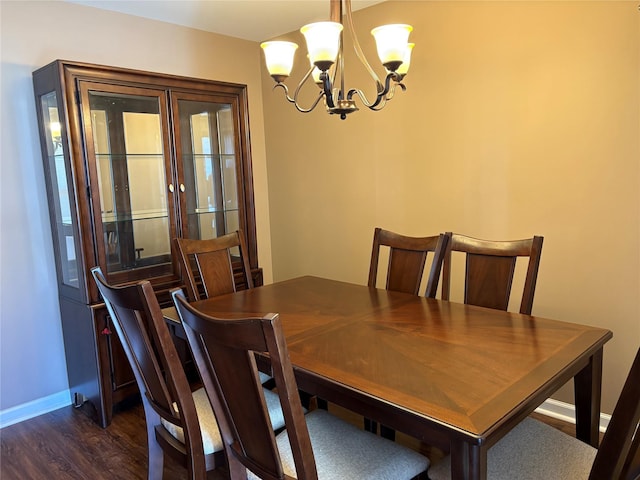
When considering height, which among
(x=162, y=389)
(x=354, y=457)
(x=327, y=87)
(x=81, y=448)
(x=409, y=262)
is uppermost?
(x=327, y=87)

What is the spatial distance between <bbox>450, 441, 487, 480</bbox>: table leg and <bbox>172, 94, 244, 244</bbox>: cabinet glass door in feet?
7.30

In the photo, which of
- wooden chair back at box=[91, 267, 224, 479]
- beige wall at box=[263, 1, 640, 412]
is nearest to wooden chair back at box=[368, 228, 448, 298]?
beige wall at box=[263, 1, 640, 412]

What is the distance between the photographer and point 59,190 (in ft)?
8.56

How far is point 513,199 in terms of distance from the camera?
2549mm

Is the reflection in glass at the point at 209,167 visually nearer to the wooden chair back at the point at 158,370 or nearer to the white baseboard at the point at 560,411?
the wooden chair back at the point at 158,370

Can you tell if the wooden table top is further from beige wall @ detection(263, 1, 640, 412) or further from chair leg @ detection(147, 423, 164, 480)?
beige wall @ detection(263, 1, 640, 412)

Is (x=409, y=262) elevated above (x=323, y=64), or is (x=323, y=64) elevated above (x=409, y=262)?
(x=323, y=64)

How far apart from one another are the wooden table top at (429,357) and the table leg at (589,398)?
3.6 inches

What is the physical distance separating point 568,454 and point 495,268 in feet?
2.75

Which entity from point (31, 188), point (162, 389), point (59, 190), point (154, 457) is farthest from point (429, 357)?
point (31, 188)

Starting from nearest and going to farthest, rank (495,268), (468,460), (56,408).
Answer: (468,460), (495,268), (56,408)

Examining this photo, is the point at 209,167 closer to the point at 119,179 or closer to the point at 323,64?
the point at 119,179

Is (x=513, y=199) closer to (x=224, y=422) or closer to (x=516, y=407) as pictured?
(x=516, y=407)

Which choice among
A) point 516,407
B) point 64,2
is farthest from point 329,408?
point 64,2
